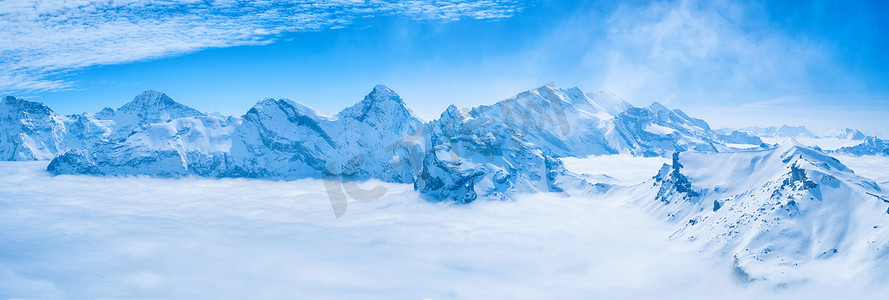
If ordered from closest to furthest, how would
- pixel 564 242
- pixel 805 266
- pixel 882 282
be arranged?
pixel 882 282 < pixel 805 266 < pixel 564 242

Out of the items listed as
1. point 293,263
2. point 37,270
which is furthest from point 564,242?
point 37,270

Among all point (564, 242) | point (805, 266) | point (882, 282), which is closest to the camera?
point (882, 282)

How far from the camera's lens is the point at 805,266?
Answer: 13212cm

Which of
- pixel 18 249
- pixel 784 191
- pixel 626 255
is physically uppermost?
pixel 784 191

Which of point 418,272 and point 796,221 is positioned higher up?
point 796,221

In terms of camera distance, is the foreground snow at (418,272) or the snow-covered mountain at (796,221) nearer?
the snow-covered mountain at (796,221)

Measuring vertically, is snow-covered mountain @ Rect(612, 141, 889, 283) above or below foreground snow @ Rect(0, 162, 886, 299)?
above

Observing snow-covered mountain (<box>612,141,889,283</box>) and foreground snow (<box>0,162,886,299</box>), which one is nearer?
snow-covered mountain (<box>612,141,889,283</box>)

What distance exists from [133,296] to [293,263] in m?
58.3

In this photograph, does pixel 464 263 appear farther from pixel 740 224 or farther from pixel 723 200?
pixel 723 200

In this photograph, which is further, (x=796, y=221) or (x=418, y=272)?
(x=418, y=272)

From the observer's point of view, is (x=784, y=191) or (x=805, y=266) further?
(x=784, y=191)

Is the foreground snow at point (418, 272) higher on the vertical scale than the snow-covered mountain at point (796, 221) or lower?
lower

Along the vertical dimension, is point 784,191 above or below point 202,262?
above
